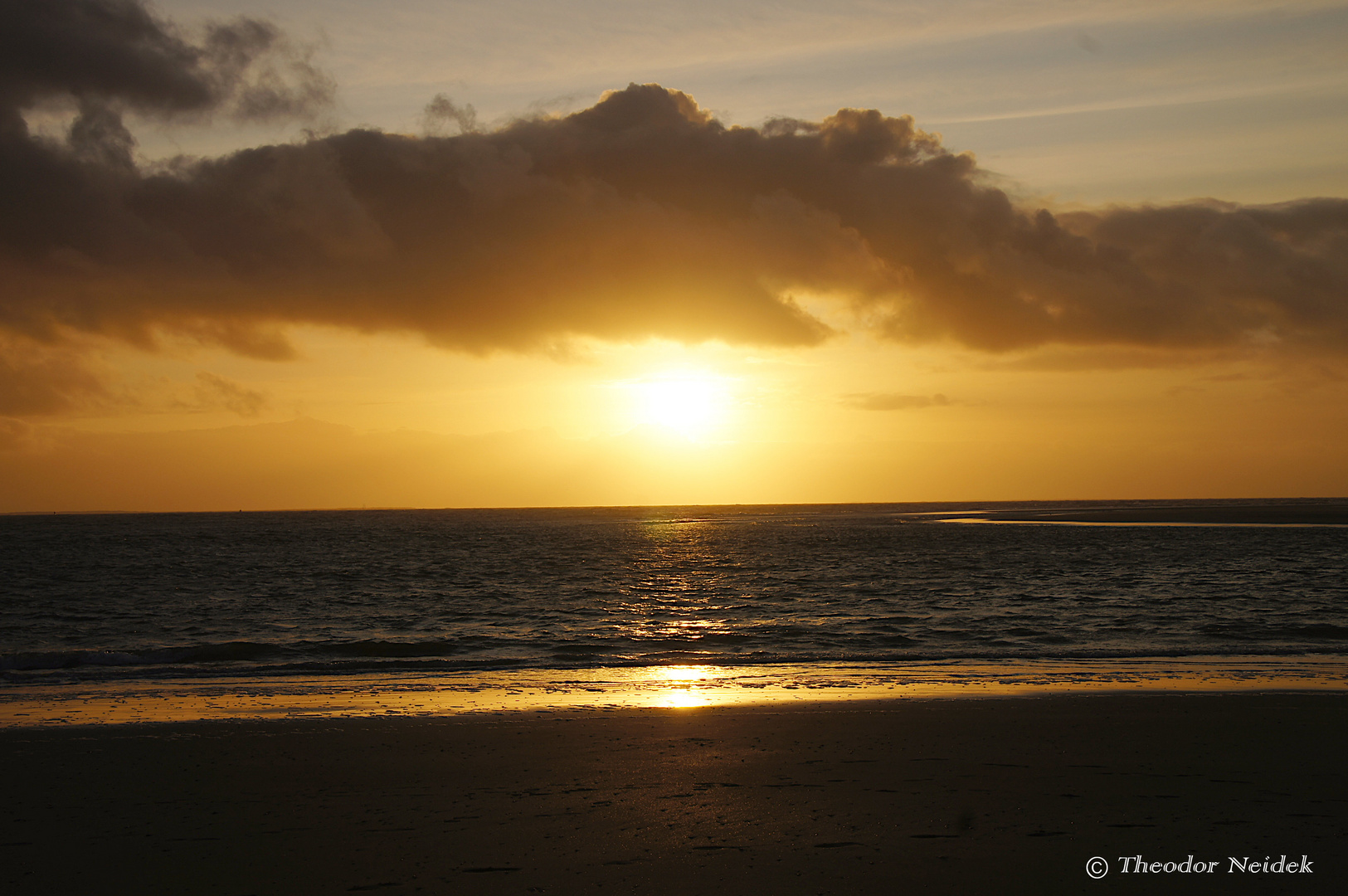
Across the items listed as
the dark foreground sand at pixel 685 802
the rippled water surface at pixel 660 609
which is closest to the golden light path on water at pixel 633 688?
the dark foreground sand at pixel 685 802

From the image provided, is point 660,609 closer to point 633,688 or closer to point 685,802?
point 633,688

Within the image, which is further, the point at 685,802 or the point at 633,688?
the point at 633,688

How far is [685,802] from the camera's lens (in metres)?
10.5

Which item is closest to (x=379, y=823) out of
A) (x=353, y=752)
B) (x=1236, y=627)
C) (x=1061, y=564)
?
(x=353, y=752)

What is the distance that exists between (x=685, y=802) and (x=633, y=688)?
8583 mm

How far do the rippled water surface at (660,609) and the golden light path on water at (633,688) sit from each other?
177 cm

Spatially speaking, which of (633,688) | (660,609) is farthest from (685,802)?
(660,609)

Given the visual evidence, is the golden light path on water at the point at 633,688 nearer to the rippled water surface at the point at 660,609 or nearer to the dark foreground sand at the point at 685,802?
the dark foreground sand at the point at 685,802

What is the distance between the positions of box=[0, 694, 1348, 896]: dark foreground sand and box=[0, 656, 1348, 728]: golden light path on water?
1.38 meters

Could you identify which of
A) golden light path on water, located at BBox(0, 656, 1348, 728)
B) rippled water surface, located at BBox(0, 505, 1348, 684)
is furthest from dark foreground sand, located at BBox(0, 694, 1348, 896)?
rippled water surface, located at BBox(0, 505, 1348, 684)

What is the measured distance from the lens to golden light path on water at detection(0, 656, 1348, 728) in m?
16.6

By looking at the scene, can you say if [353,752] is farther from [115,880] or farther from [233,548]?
[233,548]

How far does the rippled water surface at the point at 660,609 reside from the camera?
24.4m

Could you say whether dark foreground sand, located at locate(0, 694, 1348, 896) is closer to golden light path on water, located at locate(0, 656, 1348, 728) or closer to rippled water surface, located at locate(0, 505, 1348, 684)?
golden light path on water, located at locate(0, 656, 1348, 728)
